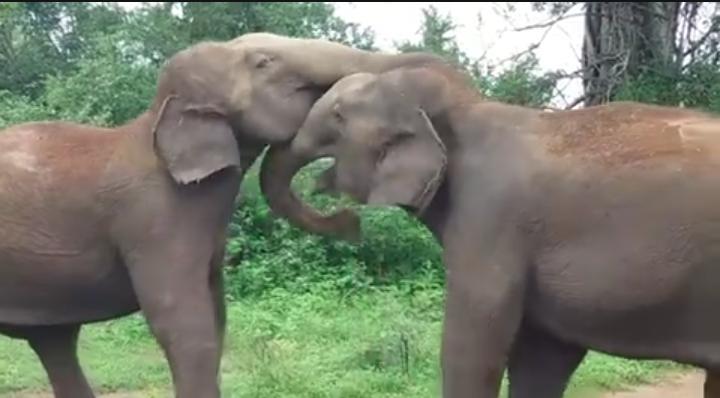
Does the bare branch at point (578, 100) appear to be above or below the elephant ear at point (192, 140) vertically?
below

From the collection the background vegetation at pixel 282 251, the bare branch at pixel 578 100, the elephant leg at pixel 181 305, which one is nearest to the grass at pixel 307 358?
the background vegetation at pixel 282 251

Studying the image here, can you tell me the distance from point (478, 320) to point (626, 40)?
861 centimetres

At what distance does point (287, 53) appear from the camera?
5.22 meters

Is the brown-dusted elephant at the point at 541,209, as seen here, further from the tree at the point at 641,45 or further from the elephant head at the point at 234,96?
the tree at the point at 641,45

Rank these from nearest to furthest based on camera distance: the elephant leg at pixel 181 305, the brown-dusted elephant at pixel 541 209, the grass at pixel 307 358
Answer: the brown-dusted elephant at pixel 541 209, the elephant leg at pixel 181 305, the grass at pixel 307 358

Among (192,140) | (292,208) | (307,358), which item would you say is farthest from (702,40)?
(192,140)

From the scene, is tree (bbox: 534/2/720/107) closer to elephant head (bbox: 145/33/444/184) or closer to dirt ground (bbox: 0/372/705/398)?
dirt ground (bbox: 0/372/705/398)

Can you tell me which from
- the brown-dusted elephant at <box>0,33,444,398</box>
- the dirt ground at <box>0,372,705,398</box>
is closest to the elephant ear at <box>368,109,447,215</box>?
the brown-dusted elephant at <box>0,33,444,398</box>

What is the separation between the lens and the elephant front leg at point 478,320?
176 inches

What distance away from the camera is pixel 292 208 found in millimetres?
5293

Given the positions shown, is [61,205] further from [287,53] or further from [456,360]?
[456,360]

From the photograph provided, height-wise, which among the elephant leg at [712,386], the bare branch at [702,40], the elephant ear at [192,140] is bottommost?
the bare branch at [702,40]

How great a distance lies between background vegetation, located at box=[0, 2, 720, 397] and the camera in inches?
297

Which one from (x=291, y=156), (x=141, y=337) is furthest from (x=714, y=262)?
(x=141, y=337)
